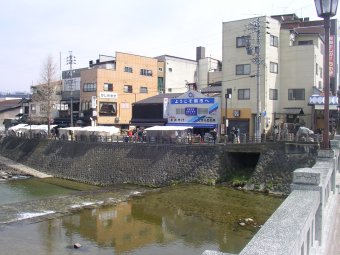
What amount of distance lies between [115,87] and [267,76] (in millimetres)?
23529

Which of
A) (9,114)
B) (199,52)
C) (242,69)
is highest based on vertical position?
(199,52)

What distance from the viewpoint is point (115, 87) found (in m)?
54.0

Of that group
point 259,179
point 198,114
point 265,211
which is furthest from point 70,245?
point 198,114

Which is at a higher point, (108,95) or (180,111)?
(108,95)

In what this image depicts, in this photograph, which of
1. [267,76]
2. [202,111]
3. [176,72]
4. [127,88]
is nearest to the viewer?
[267,76]

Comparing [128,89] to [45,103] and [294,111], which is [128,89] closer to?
[45,103]

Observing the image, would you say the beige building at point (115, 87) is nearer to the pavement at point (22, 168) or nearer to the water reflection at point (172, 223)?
the pavement at point (22, 168)

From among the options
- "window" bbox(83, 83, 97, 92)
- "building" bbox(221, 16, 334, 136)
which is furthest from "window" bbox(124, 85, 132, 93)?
"building" bbox(221, 16, 334, 136)

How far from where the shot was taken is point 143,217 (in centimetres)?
2380

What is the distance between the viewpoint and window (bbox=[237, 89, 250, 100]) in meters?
38.4

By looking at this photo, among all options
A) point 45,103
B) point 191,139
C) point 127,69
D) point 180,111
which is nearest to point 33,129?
point 45,103

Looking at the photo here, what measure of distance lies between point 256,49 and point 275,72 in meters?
4.02

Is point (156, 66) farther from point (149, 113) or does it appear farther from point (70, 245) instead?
point (70, 245)

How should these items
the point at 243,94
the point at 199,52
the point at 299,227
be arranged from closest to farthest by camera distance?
the point at 299,227, the point at 243,94, the point at 199,52
